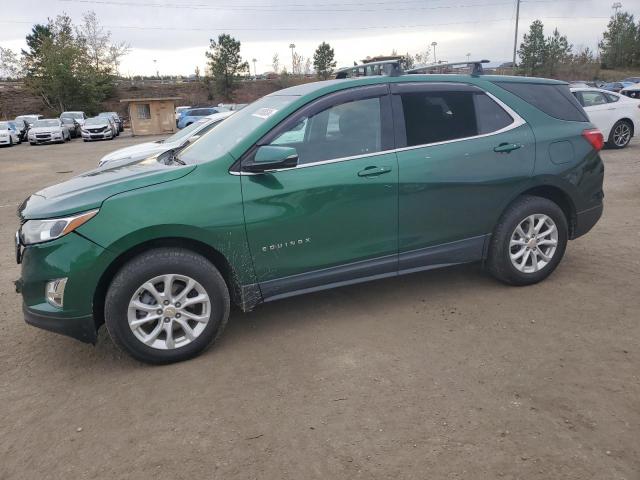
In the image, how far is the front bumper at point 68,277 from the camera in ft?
11.0

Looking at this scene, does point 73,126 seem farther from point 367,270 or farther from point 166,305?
point 367,270

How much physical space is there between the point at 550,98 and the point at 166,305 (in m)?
3.71

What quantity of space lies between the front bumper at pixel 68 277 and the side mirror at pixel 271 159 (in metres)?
1.10

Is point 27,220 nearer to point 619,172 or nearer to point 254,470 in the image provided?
point 254,470

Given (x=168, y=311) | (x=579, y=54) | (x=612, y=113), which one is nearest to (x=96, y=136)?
(x=612, y=113)

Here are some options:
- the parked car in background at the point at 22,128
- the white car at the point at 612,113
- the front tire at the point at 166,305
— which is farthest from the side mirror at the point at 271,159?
the parked car in background at the point at 22,128

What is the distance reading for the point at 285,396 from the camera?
3195mm

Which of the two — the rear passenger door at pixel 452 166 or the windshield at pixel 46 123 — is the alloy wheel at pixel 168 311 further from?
the windshield at pixel 46 123

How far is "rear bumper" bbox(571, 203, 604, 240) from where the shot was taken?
4809 millimetres

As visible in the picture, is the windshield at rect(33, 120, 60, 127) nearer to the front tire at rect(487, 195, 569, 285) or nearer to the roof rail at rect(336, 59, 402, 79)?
the roof rail at rect(336, 59, 402, 79)

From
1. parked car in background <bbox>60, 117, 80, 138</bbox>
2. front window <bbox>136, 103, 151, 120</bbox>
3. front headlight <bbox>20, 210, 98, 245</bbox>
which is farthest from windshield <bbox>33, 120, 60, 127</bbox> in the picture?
front headlight <bbox>20, 210, 98, 245</bbox>

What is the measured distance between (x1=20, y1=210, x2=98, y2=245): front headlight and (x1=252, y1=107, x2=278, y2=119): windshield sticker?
4.63ft

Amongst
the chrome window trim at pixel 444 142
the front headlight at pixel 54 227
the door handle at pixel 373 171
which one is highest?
the chrome window trim at pixel 444 142

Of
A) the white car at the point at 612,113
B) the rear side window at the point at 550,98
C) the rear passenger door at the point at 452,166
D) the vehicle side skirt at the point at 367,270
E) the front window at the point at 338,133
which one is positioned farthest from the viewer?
the white car at the point at 612,113
